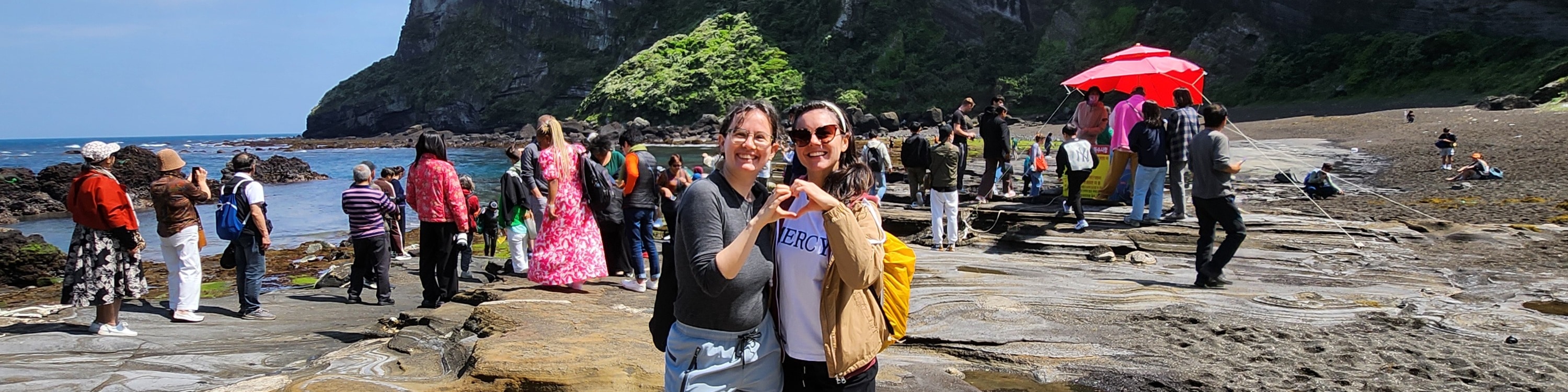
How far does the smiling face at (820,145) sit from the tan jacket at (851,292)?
192 mm

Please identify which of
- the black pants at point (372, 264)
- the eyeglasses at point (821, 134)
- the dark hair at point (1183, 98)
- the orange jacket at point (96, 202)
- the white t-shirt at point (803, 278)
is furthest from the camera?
the dark hair at point (1183, 98)

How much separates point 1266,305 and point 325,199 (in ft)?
100

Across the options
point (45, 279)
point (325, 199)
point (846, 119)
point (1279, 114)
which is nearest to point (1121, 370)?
point (846, 119)

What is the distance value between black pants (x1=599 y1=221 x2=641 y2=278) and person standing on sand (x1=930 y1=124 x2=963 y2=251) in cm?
332

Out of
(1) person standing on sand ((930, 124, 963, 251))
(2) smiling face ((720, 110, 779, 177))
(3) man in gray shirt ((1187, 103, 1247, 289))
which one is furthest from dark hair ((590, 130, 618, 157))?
(2) smiling face ((720, 110, 779, 177))

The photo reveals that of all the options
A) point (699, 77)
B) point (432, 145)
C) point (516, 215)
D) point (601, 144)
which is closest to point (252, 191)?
point (432, 145)

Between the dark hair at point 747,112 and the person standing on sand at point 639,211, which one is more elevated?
the dark hair at point 747,112

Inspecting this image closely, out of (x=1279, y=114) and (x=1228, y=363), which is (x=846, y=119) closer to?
(x=1228, y=363)

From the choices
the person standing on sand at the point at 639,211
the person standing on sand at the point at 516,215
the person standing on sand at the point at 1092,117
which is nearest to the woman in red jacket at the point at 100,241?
the person standing on sand at the point at 516,215

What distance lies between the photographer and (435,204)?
679cm

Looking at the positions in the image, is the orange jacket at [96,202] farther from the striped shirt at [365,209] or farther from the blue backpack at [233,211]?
the striped shirt at [365,209]

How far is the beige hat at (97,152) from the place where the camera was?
5.87 meters

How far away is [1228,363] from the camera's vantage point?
483 cm

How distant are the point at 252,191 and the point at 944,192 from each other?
6.18 meters
